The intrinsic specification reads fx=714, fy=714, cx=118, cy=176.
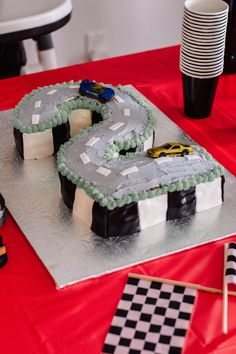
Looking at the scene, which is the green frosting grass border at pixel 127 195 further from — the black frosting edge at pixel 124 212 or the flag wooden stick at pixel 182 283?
the flag wooden stick at pixel 182 283

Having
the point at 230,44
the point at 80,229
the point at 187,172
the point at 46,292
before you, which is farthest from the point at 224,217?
the point at 230,44

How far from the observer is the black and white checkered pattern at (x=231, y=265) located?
1364mm

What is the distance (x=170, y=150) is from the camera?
5.22 ft

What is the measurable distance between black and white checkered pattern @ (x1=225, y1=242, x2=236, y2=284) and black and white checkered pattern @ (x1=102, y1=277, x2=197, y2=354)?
7cm

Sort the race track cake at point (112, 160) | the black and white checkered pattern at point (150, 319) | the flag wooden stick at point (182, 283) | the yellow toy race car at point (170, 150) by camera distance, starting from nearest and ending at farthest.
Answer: the black and white checkered pattern at point (150, 319), the flag wooden stick at point (182, 283), the race track cake at point (112, 160), the yellow toy race car at point (170, 150)

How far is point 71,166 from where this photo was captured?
1.55 meters

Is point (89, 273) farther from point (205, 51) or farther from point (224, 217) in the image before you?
point (205, 51)

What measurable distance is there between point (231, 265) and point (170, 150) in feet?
1.05

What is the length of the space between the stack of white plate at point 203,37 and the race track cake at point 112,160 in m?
0.18

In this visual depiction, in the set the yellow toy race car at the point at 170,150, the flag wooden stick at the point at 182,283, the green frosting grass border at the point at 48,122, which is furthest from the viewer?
the green frosting grass border at the point at 48,122

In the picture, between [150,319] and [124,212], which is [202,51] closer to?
[124,212]

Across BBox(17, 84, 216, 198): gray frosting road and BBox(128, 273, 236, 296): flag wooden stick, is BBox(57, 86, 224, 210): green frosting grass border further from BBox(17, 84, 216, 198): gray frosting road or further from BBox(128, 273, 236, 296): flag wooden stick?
BBox(128, 273, 236, 296): flag wooden stick

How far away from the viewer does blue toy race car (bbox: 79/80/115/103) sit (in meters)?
1.79

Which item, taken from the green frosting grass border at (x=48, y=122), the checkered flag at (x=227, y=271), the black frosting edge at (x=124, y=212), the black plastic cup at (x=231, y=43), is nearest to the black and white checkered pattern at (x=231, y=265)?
the checkered flag at (x=227, y=271)
